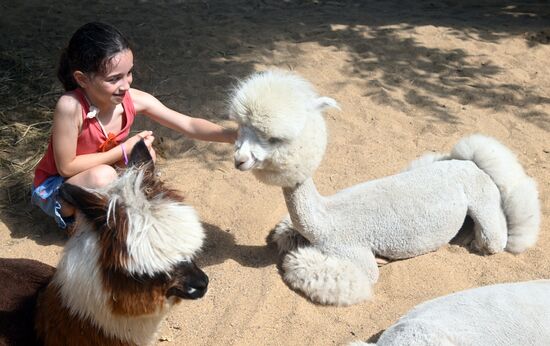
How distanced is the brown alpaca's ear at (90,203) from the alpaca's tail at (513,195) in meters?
2.65

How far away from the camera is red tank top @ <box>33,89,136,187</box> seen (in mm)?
3390

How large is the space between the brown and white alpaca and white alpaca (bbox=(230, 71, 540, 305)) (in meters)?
0.89

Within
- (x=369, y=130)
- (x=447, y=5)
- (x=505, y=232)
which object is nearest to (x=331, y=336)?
(x=505, y=232)

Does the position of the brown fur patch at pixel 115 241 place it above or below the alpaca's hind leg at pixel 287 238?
above

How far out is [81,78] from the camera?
317 cm

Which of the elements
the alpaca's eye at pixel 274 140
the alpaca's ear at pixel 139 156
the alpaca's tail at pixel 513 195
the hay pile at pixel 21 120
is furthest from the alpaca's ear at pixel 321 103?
the hay pile at pixel 21 120

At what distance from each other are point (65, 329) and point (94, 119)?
4.96 feet

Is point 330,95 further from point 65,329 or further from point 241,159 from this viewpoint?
point 65,329

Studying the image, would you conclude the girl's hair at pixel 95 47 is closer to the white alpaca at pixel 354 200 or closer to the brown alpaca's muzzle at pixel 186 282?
the white alpaca at pixel 354 200

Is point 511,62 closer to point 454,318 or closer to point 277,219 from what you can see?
point 277,219

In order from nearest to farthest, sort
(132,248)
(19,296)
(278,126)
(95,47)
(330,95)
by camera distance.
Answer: (132,248)
(19,296)
(278,126)
(95,47)
(330,95)

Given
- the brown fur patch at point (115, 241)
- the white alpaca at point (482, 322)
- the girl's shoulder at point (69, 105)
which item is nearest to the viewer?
the brown fur patch at point (115, 241)

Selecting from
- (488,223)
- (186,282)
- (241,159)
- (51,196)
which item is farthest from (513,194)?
(51,196)

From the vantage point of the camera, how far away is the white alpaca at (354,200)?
9.77ft
